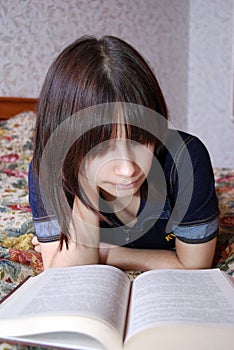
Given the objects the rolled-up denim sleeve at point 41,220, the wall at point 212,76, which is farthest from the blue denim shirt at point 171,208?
the wall at point 212,76

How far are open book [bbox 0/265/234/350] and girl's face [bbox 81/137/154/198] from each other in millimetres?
174

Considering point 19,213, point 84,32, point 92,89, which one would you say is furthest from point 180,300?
point 84,32

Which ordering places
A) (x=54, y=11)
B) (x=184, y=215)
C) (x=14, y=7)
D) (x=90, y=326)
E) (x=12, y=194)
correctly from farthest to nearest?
(x=54, y=11), (x=14, y=7), (x=12, y=194), (x=184, y=215), (x=90, y=326)

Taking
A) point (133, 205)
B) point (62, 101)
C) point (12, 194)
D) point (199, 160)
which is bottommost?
point (12, 194)

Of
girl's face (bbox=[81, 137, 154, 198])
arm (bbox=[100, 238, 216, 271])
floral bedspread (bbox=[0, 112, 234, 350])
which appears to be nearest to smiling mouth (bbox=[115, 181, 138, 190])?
girl's face (bbox=[81, 137, 154, 198])

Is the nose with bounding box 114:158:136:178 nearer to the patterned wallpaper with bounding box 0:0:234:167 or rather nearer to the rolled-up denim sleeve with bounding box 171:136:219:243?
the rolled-up denim sleeve with bounding box 171:136:219:243

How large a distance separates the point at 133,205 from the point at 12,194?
0.57 meters

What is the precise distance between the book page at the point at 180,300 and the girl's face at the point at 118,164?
0.57 feet

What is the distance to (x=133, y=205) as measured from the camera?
2.94 feet

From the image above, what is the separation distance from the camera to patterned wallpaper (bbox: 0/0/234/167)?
6.49 ft

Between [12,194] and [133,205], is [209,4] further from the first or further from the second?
[133,205]

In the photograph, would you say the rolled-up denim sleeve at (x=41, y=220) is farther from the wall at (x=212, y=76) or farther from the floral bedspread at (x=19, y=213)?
the wall at (x=212, y=76)

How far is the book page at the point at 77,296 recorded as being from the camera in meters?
0.51

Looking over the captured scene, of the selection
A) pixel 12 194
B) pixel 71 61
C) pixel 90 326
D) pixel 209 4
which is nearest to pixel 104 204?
pixel 71 61
